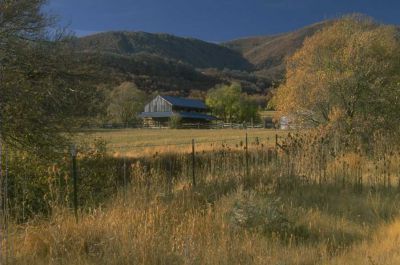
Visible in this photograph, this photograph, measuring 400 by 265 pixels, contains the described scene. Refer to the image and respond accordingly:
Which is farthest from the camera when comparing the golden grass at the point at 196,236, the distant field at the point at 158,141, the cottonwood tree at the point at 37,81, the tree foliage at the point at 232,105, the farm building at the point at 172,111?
the tree foliage at the point at 232,105

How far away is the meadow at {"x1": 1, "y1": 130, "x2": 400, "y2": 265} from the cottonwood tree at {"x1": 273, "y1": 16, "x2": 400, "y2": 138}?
9.42 meters

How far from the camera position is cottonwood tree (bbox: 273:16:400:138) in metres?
21.1

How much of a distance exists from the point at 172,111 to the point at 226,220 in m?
95.1

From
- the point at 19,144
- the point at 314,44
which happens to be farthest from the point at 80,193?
the point at 314,44

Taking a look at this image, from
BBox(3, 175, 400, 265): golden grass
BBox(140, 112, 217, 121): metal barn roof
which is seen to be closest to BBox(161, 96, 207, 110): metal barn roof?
BBox(140, 112, 217, 121): metal barn roof

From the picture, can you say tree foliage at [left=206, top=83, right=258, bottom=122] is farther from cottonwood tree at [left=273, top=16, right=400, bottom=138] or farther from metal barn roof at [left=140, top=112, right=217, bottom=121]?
cottonwood tree at [left=273, top=16, right=400, bottom=138]

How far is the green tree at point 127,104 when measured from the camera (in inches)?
3607

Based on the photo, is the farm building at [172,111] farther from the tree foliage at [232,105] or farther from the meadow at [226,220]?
the meadow at [226,220]

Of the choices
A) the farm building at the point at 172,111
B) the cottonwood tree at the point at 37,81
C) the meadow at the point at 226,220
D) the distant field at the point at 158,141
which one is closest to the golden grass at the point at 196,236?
the meadow at the point at 226,220

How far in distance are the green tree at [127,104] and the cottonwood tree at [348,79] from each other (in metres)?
60.2

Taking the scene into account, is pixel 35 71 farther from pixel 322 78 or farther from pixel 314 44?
pixel 314 44

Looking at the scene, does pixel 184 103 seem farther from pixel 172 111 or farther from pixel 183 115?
pixel 183 115

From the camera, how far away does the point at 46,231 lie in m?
5.28

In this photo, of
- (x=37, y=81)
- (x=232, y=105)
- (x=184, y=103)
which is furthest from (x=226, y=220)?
(x=232, y=105)
